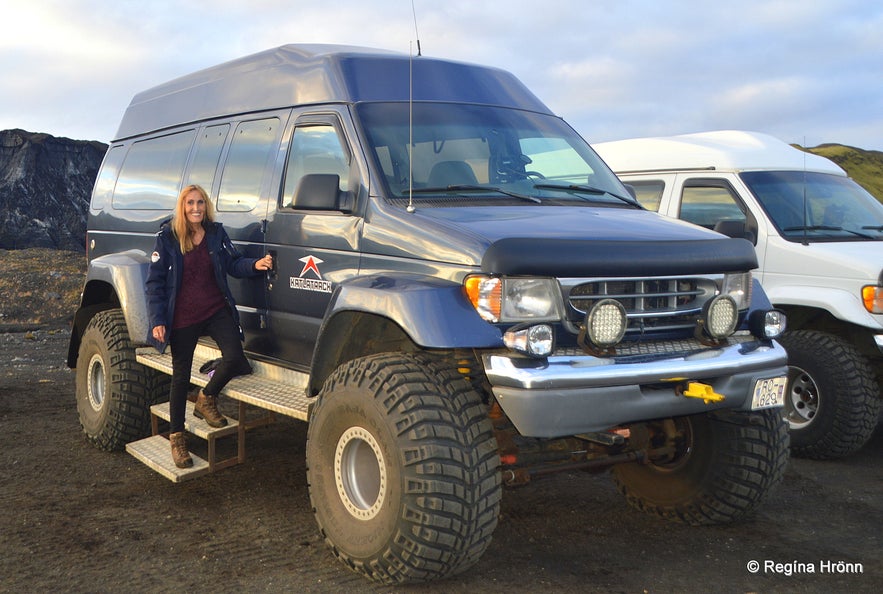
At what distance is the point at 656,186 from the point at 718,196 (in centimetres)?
70

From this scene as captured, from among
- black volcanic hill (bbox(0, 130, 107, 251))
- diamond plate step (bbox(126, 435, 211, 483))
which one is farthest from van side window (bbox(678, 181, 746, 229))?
black volcanic hill (bbox(0, 130, 107, 251))

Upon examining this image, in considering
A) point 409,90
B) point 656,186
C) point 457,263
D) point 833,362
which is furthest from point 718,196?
point 457,263

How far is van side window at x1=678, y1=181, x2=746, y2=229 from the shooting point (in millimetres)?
7723

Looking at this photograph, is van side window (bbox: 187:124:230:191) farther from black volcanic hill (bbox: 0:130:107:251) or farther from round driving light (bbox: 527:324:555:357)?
black volcanic hill (bbox: 0:130:107:251)

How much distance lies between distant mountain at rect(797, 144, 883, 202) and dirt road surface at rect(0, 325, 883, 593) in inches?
356

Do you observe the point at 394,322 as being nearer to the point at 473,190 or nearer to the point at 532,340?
the point at 532,340

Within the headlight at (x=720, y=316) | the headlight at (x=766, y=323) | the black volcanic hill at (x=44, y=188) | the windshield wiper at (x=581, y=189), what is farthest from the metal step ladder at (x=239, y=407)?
the black volcanic hill at (x=44, y=188)

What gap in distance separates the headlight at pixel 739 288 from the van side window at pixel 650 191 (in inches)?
141

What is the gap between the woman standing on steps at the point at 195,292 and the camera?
5562 millimetres

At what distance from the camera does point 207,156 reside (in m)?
6.30

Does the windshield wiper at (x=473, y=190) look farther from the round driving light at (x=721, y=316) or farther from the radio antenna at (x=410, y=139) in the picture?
the round driving light at (x=721, y=316)

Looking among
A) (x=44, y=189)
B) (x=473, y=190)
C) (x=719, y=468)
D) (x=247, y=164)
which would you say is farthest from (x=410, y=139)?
(x=44, y=189)

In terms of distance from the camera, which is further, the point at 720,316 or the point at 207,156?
Answer: the point at 207,156

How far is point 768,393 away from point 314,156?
278 centimetres
